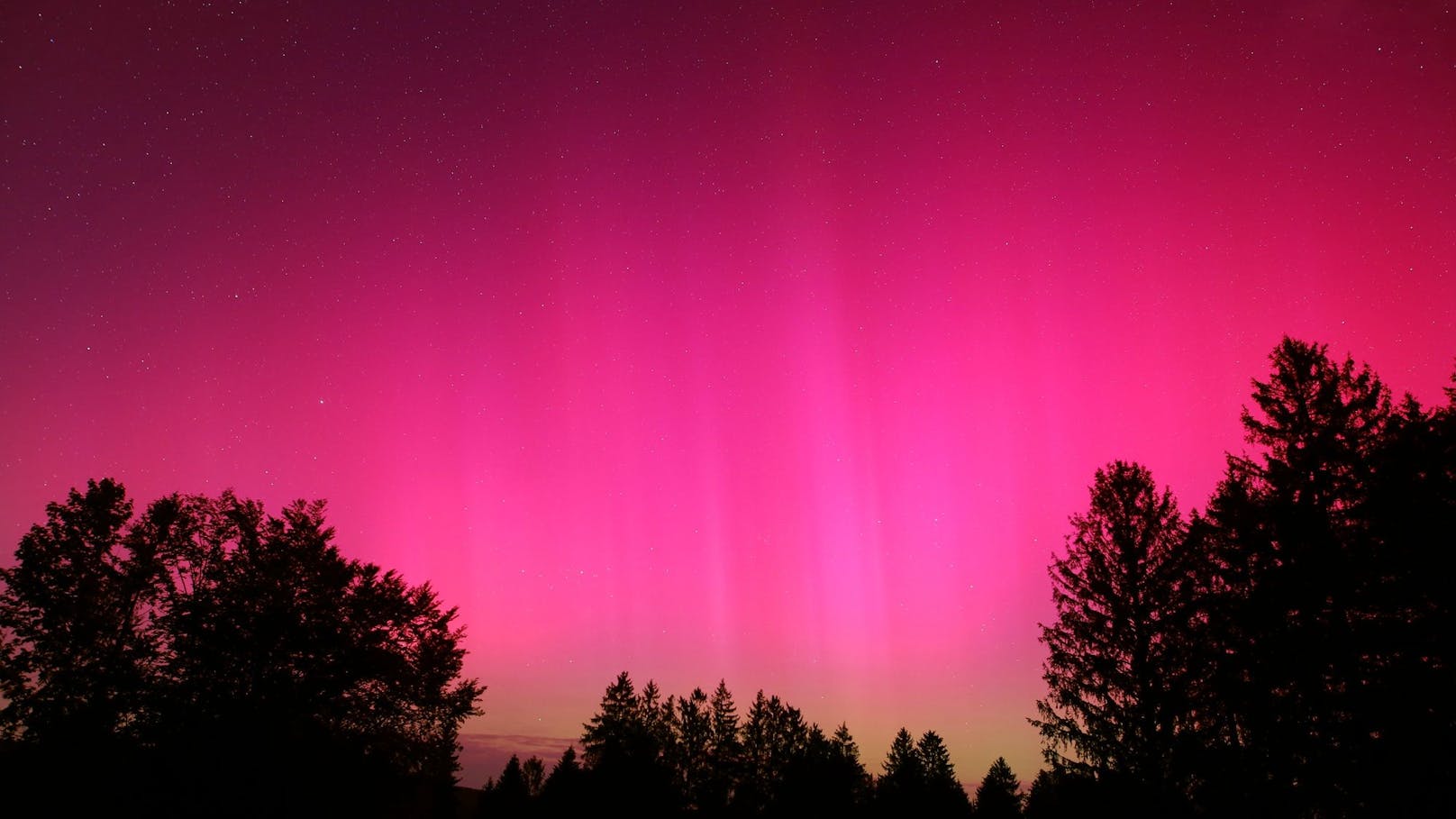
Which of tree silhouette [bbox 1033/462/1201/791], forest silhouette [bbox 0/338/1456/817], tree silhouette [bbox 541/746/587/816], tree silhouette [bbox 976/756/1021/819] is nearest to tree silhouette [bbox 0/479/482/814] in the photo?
forest silhouette [bbox 0/338/1456/817]

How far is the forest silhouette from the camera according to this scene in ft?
46.2

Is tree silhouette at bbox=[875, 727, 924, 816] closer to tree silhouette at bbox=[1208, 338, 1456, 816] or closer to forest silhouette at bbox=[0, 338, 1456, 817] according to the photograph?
forest silhouette at bbox=[0, 338, 1456, 817]

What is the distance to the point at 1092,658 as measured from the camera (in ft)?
62.3

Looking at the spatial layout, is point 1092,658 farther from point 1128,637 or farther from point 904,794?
point 904,794

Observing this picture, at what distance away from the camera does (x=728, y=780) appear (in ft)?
220

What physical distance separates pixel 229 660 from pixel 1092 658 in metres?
29.4

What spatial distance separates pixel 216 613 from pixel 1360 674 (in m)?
34.6

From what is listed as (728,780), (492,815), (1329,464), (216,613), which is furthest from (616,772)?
(728,780)

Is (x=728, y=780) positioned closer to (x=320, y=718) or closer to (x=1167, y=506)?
(x=320, y=718)

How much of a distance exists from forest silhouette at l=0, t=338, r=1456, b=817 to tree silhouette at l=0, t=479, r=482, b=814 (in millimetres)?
85

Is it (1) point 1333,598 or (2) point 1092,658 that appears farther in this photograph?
(2) point 1092,658

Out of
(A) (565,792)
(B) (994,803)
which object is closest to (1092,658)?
(A) (565,792)

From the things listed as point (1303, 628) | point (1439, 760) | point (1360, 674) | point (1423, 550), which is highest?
point (1423, 550)

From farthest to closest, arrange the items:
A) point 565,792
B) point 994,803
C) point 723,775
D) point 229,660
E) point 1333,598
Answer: point 723,775 → point 994,803 → point 565,792 → point 229,660 → point 1333,598
